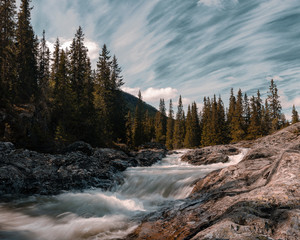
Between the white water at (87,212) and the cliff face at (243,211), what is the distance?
1.60 metres

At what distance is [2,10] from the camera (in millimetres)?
→ 27859

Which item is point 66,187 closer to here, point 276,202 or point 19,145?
point 19,145

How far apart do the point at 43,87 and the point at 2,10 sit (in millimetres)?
13209

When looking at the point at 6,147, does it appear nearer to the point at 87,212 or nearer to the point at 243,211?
the point at 87,212

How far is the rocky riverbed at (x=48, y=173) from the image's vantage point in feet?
39.3

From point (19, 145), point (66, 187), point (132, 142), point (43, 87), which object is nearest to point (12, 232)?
point (66, 187)

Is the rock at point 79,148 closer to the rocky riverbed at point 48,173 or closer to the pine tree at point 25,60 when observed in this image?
the rocky riverbed at point 48,173

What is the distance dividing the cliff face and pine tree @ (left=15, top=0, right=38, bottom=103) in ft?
82.9

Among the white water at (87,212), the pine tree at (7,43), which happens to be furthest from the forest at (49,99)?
the white water at (87,212)

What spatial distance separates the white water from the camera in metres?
6.86

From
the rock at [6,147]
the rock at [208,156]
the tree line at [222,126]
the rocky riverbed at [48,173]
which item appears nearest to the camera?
the rocky riverbed at [48,173]

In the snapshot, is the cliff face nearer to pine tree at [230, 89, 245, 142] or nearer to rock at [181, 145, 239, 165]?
rock at [181, 145, 239, 165]

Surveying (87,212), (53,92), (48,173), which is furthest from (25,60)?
(87,212)

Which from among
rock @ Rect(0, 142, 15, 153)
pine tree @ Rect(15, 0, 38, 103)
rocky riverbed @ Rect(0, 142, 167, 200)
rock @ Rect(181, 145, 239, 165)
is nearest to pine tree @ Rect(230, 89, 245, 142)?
rock @ Rect(181, 145, 239, 165)
